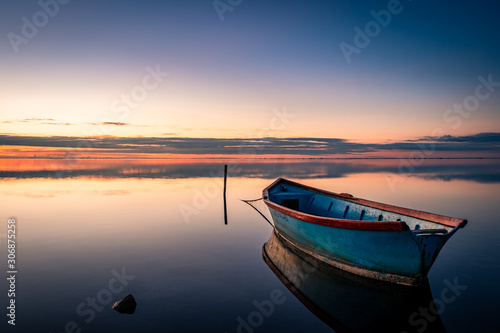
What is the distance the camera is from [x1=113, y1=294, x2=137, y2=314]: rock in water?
7.45m

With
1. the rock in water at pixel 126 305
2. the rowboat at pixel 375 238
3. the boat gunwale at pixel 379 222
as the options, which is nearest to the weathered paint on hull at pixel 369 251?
the rowboat at pixel 375 238

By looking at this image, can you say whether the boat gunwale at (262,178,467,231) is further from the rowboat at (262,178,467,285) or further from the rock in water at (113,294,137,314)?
the rock in water at (113,294,137,314)

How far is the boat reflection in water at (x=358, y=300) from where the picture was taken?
705 cm

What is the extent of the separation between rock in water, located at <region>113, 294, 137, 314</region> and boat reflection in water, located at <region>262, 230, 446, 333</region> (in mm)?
4266

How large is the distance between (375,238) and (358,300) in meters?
1.68

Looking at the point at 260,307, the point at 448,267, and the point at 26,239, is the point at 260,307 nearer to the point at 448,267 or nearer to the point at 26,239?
the point at 448,267

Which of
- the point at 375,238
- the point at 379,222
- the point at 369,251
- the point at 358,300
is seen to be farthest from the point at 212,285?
the point at 379,222

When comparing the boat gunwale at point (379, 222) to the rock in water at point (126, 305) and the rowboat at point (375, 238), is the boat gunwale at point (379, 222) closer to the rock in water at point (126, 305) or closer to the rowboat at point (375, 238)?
the rowboat at point (375, 238)

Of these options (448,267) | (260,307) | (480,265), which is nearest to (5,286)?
(260,307)

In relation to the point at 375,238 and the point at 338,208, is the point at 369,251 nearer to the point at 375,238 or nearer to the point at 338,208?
the point at 375,238

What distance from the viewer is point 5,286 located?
28.8 feet

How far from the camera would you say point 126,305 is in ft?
24.6

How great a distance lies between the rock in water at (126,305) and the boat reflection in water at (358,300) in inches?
168

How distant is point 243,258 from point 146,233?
550 cm
